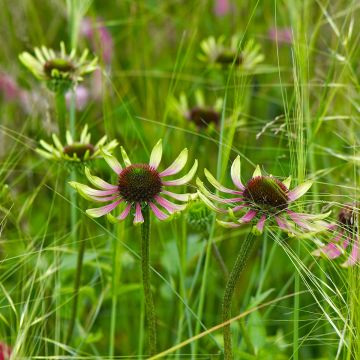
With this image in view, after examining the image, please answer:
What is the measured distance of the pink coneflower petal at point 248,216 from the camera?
27.9 inches

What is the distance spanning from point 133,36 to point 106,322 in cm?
83

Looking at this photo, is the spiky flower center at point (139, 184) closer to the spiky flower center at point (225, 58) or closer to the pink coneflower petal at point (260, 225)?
the pink coneflower petal at point (260, 225)

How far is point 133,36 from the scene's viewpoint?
6.13 feet

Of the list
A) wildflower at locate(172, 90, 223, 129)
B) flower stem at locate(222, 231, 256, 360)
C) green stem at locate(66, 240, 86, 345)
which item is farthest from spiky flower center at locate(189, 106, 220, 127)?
flower stem at locate(222, 231, 256, 360)

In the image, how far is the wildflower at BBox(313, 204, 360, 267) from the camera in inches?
28.5

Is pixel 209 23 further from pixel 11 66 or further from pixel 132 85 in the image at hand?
pixel 11 66

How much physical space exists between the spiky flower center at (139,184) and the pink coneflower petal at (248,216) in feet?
0.39

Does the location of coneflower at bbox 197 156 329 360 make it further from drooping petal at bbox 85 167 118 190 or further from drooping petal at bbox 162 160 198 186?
drooping petal at bbox 85 167 118 190

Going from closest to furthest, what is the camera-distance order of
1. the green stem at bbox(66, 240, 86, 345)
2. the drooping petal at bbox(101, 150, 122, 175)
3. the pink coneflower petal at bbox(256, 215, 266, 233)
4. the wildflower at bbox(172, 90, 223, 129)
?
1. the pink coneflower petal at bbox(256, 215, 266, 233)
2. the drooping petal at bbox(101, 150, 122, 175)
3. the green stem at bbox(66, 240, 86, 345)
4. the wildflower at bbox(172, 90, 223, 129)

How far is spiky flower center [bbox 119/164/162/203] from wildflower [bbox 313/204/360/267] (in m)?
0.19

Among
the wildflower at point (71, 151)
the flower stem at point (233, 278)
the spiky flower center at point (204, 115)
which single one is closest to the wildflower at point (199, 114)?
the spiky flower center at point (204, 115)

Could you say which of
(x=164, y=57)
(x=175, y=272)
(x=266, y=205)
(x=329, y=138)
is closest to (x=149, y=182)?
(x=266, y=205)

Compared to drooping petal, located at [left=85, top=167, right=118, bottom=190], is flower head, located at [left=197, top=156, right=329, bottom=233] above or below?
below

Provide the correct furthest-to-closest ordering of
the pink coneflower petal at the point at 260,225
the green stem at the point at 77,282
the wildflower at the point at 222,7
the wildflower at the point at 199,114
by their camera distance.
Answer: the wildflower at the point at 222,7, the wildflower at the point at 199,114, the green stem at the point at 77,282, the pink coneflower petal at the point at 260,225
